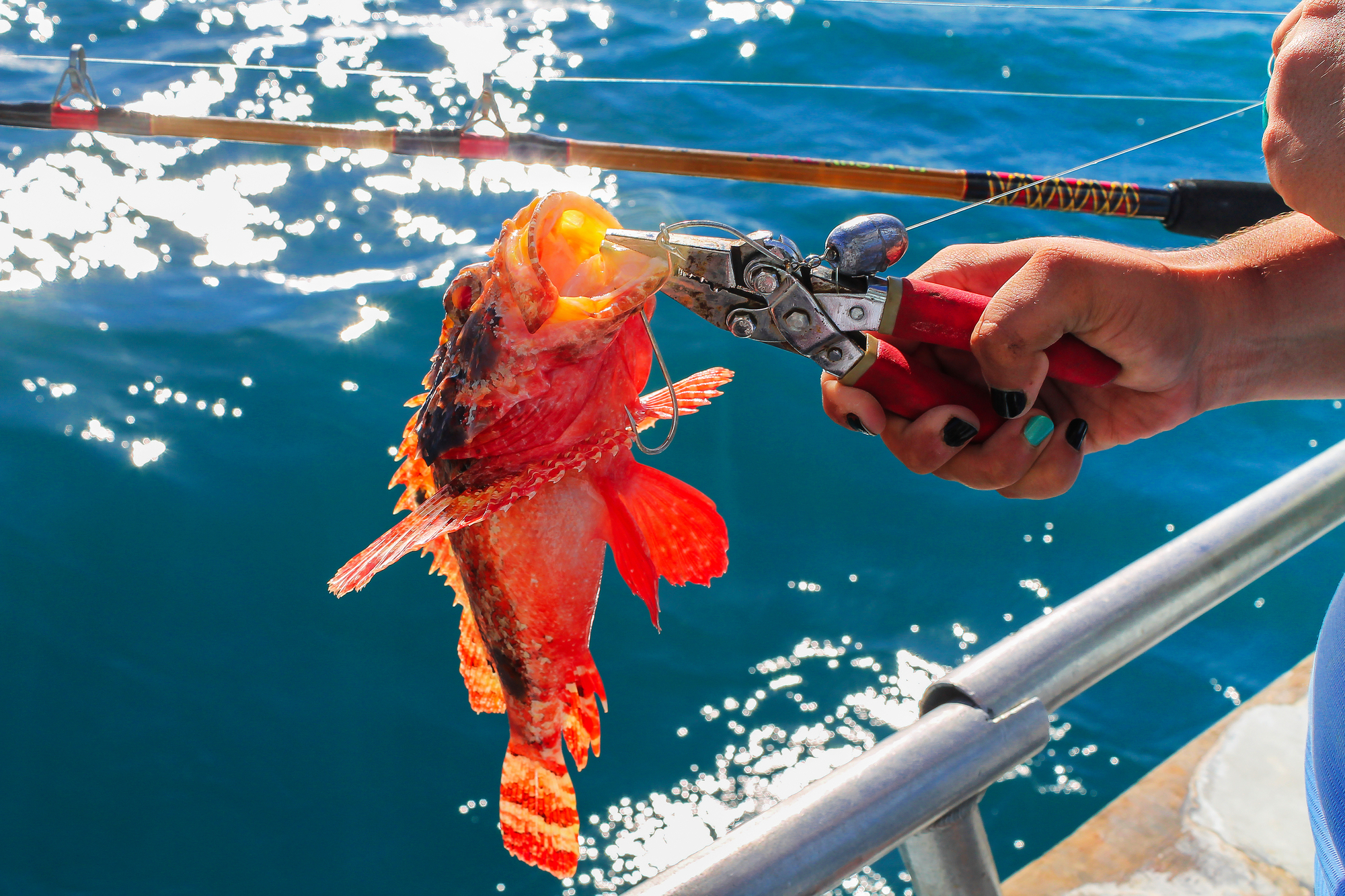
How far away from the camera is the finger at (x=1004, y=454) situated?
1.85 m

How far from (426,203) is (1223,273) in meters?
5.35

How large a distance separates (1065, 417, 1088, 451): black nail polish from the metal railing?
35 centimetres

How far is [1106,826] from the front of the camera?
9.28 ft

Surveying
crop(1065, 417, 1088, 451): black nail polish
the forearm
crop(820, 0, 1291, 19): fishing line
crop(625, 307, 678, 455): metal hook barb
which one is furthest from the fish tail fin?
crop(820, 0, 1291, 19): fishing line

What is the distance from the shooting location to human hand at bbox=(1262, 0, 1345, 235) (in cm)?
145

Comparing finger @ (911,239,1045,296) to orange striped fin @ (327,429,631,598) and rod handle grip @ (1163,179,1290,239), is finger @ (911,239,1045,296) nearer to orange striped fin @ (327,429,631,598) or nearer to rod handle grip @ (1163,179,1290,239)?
orange striped fin @ (327,429,631,598)

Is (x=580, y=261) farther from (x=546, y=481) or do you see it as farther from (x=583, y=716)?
(x=583, y=716)

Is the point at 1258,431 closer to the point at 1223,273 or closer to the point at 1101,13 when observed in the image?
the point at 1223,273

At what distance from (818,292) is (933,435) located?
1.29 feet

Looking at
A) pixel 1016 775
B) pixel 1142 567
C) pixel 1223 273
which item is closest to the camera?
pixel 1142 567

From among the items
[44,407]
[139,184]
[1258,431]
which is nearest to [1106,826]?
[1258,431]

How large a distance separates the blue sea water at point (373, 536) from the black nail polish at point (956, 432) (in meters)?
2.21

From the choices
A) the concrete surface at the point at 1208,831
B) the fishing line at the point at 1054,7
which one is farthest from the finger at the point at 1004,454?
the fishing line at the point at 1054,7

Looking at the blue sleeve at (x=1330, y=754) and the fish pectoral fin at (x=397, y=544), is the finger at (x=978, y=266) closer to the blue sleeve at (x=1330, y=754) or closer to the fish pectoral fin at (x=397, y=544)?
the blue sleeve at (x=1330, y=754)
